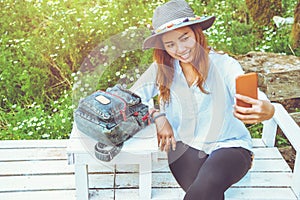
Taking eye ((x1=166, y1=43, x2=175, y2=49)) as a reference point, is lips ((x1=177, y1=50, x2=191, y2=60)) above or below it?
below

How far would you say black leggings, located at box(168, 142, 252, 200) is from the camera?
151cm

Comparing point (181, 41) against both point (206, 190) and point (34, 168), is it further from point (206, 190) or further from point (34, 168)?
point (34, 168)

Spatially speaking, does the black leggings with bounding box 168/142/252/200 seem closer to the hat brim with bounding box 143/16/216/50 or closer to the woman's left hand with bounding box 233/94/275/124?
the woman's left hand with bounding box 233/94/275/124

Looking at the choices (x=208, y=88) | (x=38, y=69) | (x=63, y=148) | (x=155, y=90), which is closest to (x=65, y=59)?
(x=38, y=69)

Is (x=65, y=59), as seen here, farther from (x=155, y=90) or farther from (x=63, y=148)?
(x=155, y=90)

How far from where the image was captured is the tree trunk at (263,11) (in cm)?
329

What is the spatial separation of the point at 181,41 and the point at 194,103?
252mm

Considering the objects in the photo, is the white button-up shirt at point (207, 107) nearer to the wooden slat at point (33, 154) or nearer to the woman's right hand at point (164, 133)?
the woman's right hand at point (164, 133)

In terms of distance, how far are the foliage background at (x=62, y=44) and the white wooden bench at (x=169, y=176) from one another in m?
0.83

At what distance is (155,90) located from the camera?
5.91 feet

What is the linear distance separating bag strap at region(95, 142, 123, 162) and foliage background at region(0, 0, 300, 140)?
0.95 meters

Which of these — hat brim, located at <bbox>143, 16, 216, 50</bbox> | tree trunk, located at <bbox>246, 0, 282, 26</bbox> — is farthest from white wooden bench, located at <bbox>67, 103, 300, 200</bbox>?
tree trunk, located at <bbox>246, 0, 282, 26</bbox>

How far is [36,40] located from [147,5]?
81 centimetres

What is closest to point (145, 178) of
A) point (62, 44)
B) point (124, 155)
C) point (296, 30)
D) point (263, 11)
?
point (124, 155)
